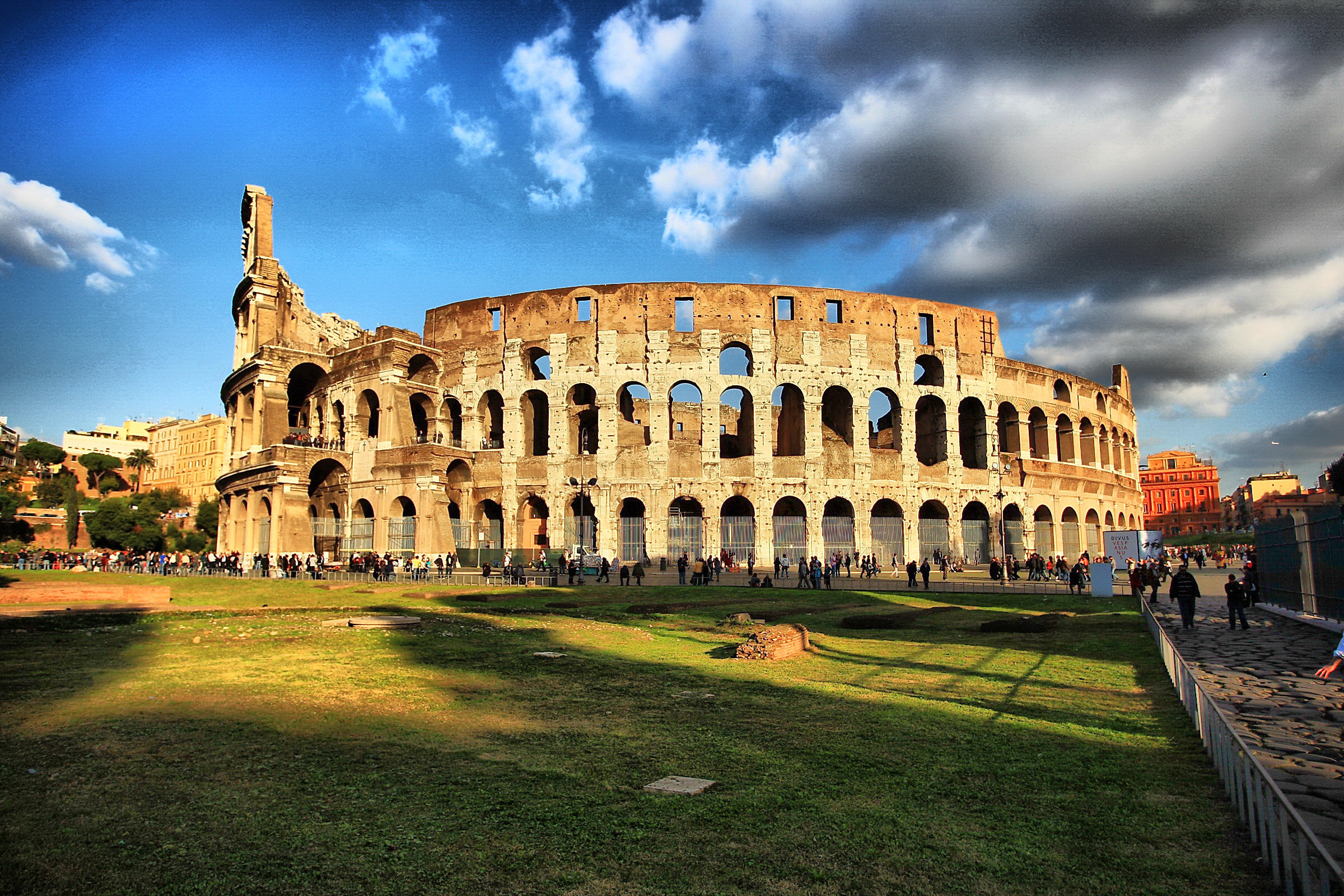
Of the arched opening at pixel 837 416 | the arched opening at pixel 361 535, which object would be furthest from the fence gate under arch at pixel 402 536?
the arched opening at pixel 837 416

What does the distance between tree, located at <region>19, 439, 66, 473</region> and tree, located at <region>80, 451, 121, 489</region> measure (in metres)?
3.10

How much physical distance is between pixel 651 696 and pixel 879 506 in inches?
1344

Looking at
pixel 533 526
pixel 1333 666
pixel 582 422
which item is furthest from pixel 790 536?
pixel 1333 666

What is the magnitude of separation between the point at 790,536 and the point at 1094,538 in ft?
68.6

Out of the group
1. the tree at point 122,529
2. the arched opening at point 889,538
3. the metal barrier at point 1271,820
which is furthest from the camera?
the tree at point 122,529

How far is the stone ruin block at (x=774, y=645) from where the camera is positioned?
38.6 ft

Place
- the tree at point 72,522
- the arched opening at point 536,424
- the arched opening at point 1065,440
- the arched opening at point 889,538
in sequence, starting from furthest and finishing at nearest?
the tree at point 72,522 → the arched opening at point 1065,440 → the arched opening at point 536,424 → the arched opening at point 889,538

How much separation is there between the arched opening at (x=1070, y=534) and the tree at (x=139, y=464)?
131m

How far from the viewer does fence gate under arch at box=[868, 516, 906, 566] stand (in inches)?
1533

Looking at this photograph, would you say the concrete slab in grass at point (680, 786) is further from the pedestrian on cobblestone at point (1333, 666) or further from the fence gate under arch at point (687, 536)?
the fence gate under arch at point (687, 536)

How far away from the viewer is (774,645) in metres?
11.9

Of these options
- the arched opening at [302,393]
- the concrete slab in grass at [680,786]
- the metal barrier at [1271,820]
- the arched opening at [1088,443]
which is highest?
the arched opening at [302,393]

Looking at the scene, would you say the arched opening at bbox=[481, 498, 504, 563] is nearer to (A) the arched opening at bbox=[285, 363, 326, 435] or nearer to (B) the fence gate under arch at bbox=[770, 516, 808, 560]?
(A) the arched opening at bbox=[285, 363, 326, 435]

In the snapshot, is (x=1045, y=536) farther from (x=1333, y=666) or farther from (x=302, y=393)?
(x=302, y=393)
